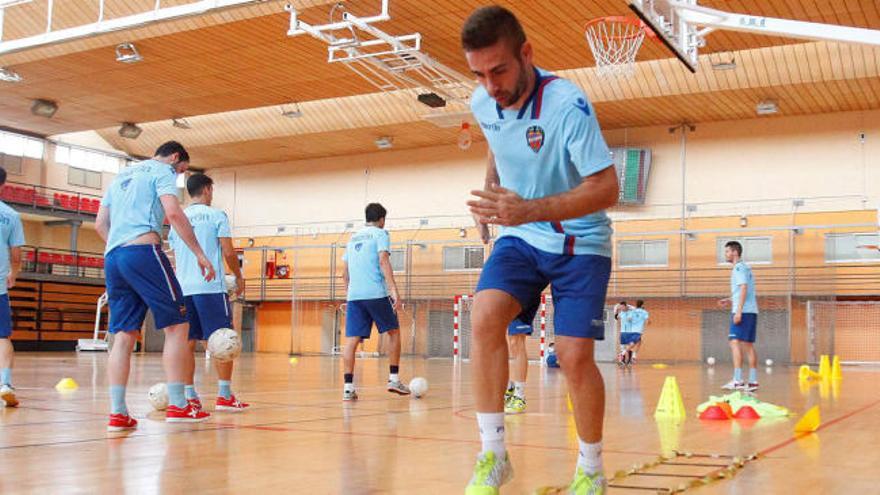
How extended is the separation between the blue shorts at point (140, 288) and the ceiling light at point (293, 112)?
19.9 meters

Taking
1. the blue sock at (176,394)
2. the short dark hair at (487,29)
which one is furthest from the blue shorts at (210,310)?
the short dark hair at (487,29)

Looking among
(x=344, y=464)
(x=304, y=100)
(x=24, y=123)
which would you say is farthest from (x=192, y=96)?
(x=344, y=464)

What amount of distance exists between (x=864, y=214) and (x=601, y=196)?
23053mm

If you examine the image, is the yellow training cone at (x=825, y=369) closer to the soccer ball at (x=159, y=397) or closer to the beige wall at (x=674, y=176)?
the beige wall at (x=674, y=176)

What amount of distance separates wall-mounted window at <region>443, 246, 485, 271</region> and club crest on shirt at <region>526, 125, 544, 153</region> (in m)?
24.4

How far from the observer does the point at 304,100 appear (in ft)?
78.5

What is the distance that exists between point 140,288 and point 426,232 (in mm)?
23745

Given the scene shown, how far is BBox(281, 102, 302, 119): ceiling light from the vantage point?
2562 cm

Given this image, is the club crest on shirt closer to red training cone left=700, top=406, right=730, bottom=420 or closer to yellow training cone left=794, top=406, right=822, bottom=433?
yellow training cone left=794, top=406, right=822, bottom=433

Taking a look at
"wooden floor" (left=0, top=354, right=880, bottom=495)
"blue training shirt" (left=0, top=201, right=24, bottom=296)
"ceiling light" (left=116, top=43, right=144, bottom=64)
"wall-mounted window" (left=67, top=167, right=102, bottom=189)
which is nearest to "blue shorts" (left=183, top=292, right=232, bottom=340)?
"wooden floor" (left=0, top=354, right=880, bottom=495)

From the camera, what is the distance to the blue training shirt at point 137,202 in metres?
5.75

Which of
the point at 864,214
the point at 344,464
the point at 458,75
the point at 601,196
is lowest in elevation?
the point at 344,464

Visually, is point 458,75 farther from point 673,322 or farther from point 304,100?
point 673,322

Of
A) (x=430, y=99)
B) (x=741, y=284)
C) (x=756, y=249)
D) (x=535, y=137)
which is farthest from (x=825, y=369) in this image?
(x=535, y=137)
